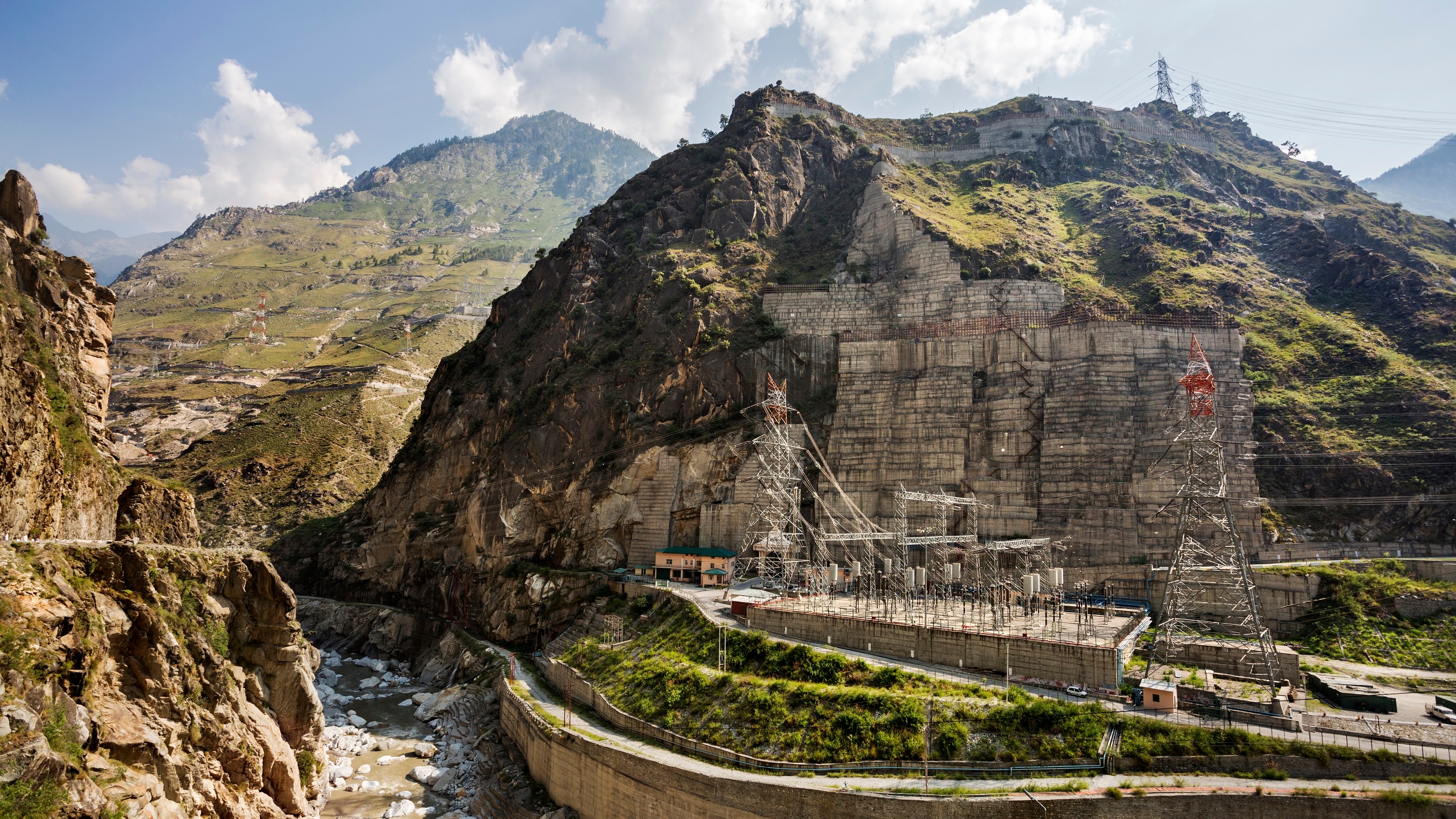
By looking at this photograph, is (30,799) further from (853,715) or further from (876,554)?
(876,554)

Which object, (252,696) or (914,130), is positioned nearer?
(252,696)

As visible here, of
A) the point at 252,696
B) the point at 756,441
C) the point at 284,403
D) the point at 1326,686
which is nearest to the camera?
the point at 252,696

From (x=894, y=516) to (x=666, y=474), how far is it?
672 inches

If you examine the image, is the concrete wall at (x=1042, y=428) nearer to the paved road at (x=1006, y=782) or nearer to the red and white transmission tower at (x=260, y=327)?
the paved road at (x=1006, y=782)

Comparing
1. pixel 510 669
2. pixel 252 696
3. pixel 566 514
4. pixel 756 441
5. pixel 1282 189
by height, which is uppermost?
pixel 1282 189

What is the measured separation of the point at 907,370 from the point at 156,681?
48.1 m

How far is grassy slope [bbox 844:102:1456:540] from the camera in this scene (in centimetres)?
4888

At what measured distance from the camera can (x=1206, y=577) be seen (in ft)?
145

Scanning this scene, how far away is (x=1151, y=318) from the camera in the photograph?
5619cm

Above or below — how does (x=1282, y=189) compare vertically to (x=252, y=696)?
above

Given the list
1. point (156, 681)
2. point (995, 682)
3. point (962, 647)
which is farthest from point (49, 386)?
point (995, 682)

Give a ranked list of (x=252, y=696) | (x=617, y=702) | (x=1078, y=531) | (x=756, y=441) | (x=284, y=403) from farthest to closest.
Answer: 1. (x=284, y=403)
2. (x=756, y=441)
3. (x=1078, y=531)
4. (x=617, y=702)
5. (x=252, y=696)

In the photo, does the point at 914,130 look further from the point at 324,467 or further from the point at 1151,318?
the point at 324,467

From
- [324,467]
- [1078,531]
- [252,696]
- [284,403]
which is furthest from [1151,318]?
[284,403]
